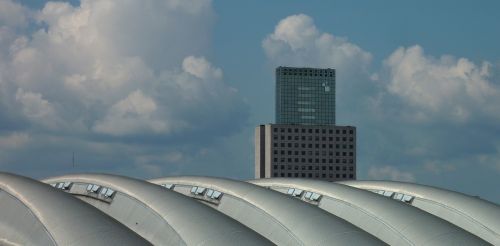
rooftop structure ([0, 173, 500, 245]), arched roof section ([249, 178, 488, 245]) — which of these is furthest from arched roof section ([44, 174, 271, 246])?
arched roof section ([249, 178, 488, 245])

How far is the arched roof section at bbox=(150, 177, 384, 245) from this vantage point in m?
37.9

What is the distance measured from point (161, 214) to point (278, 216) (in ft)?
19.9

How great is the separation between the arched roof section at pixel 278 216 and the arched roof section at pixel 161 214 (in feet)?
11.4

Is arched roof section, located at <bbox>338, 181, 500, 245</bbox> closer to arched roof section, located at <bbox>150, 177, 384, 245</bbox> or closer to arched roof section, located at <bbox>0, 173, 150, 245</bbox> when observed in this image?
arched roof section, located at <bbox>150, 177, 384, 245</bbox>

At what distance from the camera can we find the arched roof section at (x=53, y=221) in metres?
31.4

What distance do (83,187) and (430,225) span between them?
19143mm

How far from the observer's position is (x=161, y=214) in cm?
3869

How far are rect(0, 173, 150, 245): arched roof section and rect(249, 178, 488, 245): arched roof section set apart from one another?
47.6 ft

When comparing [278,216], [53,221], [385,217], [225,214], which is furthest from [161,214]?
[385,217]

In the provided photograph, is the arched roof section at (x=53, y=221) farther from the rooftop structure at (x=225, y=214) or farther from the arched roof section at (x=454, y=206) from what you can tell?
the arched roof section at (x=454, y=206)

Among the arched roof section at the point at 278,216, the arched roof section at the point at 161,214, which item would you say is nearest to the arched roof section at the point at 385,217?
the arched roof section at the point at 278,216

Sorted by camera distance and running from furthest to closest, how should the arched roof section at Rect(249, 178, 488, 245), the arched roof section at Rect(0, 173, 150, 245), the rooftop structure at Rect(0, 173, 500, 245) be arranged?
the arched roof section at Rect(249, 178, 488, 245)
the rooftop structure at Rect(0, 173, 500, 245)
the arched roof section at Rect(0, 173, 150, 245)

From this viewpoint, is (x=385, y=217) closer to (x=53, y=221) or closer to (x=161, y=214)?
(x=161, y=214)

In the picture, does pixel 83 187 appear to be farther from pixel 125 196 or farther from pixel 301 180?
pixel 301 180
